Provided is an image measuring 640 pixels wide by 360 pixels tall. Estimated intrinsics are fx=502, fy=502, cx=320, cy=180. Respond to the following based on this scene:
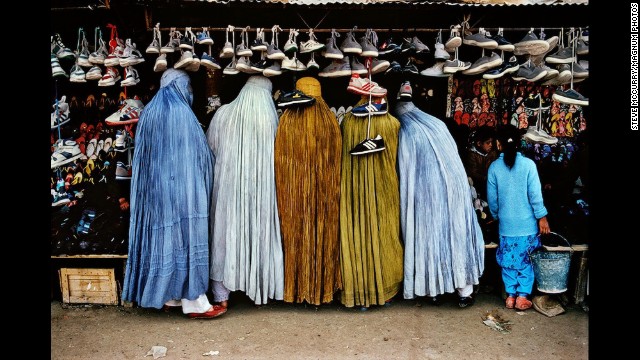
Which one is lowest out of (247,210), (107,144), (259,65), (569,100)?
(247,210)

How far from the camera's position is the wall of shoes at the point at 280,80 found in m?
4.53

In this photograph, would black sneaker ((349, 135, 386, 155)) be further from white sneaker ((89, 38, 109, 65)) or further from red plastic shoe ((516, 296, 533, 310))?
white sneaker ((89, 38, 109, 65))

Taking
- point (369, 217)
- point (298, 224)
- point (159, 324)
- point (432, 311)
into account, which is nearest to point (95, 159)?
point (159, 324)

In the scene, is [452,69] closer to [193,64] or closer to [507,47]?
[507,47]

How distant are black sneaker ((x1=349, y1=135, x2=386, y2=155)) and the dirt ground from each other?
57.5 inches

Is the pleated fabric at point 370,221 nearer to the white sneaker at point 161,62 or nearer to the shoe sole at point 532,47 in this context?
the shoe sole at point 532,47

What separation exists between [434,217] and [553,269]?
3.91 ft

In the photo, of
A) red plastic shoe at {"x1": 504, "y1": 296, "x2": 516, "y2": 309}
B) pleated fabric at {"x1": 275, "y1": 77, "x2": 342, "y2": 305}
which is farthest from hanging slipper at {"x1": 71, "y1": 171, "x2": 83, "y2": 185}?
red plastic shoe at {"x1": 504, "y1": 296, "x2": 516, "y2": 309}

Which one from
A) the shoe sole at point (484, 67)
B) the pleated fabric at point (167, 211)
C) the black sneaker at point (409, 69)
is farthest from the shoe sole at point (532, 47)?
the pleated fabric at point (167, 211)

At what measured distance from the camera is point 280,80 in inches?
206

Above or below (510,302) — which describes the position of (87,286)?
above

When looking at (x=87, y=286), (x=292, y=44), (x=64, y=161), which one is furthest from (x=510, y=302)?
(x=64, y=161)

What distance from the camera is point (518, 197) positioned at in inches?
178

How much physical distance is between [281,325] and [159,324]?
1070mm
